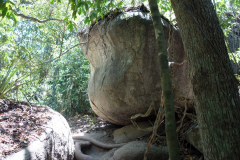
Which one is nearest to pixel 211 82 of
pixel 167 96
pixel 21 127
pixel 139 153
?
pixel 167 96

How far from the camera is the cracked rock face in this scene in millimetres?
4082

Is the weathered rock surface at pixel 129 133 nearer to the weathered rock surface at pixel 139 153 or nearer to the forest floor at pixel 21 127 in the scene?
the forest floor at pixel 21 127

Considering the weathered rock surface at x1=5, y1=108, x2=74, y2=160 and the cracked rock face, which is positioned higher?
the cracked rock face

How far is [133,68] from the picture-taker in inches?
161

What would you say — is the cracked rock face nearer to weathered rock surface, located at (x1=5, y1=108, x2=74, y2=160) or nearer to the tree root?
the tree root

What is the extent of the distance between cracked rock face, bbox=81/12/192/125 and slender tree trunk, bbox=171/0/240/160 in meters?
2.24

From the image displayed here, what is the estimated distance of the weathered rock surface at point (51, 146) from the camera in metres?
2.11

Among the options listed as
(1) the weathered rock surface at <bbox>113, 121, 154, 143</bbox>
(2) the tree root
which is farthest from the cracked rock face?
(2) the tree root

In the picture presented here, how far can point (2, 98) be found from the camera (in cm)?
328

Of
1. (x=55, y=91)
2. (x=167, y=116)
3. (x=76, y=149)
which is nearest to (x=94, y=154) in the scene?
(x=76, y=149)

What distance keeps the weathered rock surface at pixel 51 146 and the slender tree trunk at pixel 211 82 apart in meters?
1.82

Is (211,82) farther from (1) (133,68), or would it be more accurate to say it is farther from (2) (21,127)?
(1) (133,68)

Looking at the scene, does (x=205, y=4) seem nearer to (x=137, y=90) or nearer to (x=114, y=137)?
(x=137, y=90)

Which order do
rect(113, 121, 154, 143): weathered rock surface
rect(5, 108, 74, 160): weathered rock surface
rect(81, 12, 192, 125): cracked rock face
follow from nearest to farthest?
rect(5, 108, 74, 160): weathered rock surface, rect(81, 12, 192, 125): cracked rock face, rect(113, 121, 154, 143): weathered rock surface
